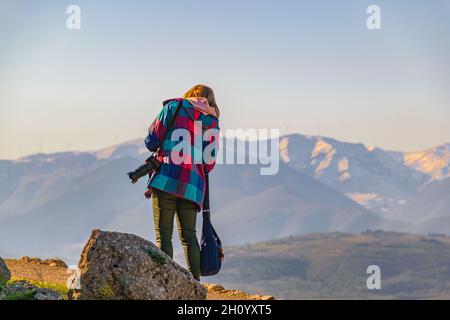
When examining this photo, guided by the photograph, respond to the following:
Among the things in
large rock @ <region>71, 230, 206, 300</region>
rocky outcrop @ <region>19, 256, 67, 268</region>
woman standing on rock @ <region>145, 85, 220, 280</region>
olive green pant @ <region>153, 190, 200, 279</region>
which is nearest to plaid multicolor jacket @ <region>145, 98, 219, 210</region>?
woman standing on rock @ <region>145, 85, 220, 280</region>

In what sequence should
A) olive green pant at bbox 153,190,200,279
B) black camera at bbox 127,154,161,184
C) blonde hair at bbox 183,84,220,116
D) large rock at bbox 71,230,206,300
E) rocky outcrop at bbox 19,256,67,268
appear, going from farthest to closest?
rocky outcrop at bbox 19,256,67,268
blonde hair at bbox 183,84,220,116
olive green pant at bbox 153,190,200,279
black camera at bbox 127,154,161,184
large rock at bbox 71,230,206,300

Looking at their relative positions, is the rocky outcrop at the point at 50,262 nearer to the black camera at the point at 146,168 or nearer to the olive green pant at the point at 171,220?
the olive green pant at the point at 171,220

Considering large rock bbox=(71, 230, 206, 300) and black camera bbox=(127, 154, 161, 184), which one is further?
black camera bbox=(127, 154, 161, 184)

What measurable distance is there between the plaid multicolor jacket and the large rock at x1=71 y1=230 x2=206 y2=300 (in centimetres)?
133

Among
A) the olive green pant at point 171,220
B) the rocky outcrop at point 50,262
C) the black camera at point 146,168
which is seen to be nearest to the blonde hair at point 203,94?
the black camera at point 146,168

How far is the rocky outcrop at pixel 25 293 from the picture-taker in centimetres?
1216

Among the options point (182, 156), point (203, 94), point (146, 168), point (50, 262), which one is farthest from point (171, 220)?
point (50, 262)

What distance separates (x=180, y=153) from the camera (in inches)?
555

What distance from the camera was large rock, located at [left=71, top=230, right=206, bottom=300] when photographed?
12.5 meters

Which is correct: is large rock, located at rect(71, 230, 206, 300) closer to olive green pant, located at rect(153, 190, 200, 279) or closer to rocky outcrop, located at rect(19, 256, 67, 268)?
olive green pant, located at rect(153, 190, 200, 279)

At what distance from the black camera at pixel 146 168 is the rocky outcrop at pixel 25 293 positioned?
7.67ft

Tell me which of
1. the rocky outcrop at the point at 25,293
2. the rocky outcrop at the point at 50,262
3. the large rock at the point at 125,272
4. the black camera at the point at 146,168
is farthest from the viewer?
the rocky outcrop at the point at 50,262
